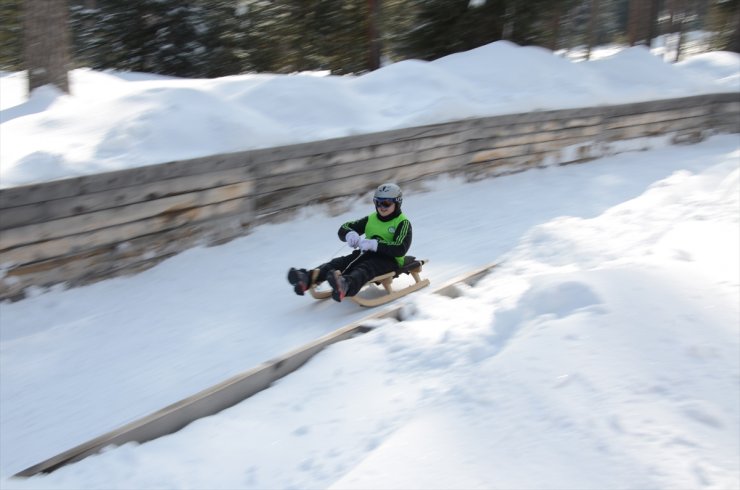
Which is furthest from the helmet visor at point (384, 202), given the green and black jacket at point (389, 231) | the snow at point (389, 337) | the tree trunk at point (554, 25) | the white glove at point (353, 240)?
the tree trunk at point (554, 25)

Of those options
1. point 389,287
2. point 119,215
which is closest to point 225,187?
point 119,215

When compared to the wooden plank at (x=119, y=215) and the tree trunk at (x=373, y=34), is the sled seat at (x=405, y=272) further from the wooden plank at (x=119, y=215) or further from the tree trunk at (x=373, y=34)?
the tree trunk at (x=373, y=34)

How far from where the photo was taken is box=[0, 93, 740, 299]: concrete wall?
4.88m

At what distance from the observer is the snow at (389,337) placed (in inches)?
105

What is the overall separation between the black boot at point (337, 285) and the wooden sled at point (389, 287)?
0.83ft

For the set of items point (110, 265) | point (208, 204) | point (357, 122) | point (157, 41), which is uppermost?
point (157, 41)

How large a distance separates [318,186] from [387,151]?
1.11 metres

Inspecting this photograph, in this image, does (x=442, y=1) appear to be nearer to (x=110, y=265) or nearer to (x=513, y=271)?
(x=513, y=271)

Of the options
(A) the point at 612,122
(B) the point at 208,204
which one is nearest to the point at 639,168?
(A) the point at 612,122

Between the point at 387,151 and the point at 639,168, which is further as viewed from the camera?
the point at 639,168

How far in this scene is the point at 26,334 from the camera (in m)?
4.59

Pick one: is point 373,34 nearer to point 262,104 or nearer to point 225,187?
point 262,104

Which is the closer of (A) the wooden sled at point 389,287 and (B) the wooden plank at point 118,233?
(B) the wooden plank at point 118,233

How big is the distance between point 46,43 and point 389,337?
233 inches
